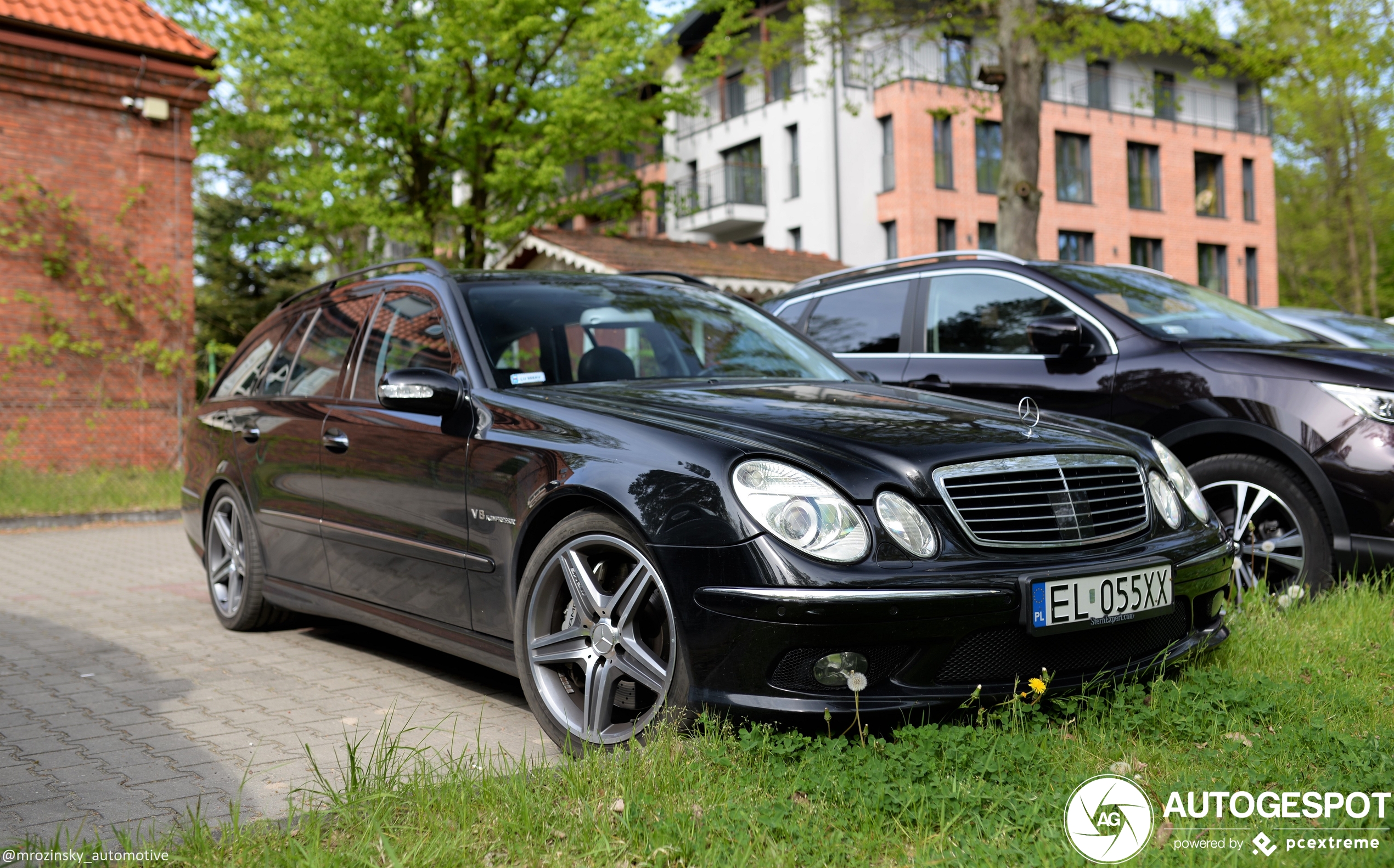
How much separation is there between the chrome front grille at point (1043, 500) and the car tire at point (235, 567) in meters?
3.76

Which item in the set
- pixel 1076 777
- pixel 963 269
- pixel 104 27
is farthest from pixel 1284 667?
pixel 104 27

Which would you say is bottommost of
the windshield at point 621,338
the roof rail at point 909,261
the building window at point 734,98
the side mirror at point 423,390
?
the side mirror at point 423,390

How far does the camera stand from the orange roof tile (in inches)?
567

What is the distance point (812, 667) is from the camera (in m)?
3.19

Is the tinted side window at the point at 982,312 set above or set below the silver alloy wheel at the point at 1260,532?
above

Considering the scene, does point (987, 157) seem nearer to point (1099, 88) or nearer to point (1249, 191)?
point (1099, 88)

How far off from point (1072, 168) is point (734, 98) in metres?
10.7

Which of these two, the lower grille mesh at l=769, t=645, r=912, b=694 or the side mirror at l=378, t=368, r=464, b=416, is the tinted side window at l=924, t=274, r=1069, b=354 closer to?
the side mirror at l=378, t=368, r=464, b=416

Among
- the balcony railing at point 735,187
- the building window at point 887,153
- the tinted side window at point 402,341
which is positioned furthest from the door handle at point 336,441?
the balcony railing at point 735,187

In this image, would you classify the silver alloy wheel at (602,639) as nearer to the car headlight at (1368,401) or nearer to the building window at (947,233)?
the car headlight at (1368,401)

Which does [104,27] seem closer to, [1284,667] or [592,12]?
[592,12]

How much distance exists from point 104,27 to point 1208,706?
615 inches

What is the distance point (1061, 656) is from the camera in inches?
136

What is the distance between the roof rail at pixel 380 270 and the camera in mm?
5043
